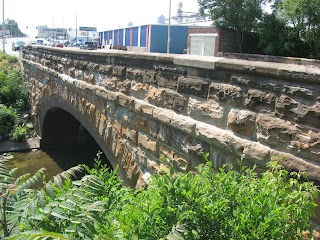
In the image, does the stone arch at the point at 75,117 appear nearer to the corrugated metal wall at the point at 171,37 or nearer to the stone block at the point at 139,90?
the stone block at the point at 139,90

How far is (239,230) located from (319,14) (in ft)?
62.2

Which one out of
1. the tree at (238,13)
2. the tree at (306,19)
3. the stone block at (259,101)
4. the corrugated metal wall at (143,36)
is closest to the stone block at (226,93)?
the stone block at (259,101)

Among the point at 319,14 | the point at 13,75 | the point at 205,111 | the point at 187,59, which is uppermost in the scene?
the point at 319,14


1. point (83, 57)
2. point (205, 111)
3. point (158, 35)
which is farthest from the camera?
point (158, 35)

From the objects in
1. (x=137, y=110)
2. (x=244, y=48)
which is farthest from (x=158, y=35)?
(x=137, y=110)

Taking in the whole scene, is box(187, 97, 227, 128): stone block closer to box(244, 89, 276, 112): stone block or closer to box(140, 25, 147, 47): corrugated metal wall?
box(244, 89, 276, 112): stone block

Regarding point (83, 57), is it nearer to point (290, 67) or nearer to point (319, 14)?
point (290, 67)

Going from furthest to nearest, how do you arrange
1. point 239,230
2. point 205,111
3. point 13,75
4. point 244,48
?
1. point 244,48
2. point 13,75
3. point 205,111
4. point 239,230

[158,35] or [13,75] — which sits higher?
[158,35]

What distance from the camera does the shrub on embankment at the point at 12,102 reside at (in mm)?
14680

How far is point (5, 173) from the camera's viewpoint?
335 cm

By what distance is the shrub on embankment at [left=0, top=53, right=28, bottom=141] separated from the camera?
14.7 meters

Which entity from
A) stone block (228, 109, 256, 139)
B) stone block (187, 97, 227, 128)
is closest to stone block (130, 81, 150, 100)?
stone block (187, 97, 227, 128)

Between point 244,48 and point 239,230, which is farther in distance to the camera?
point 244,48
